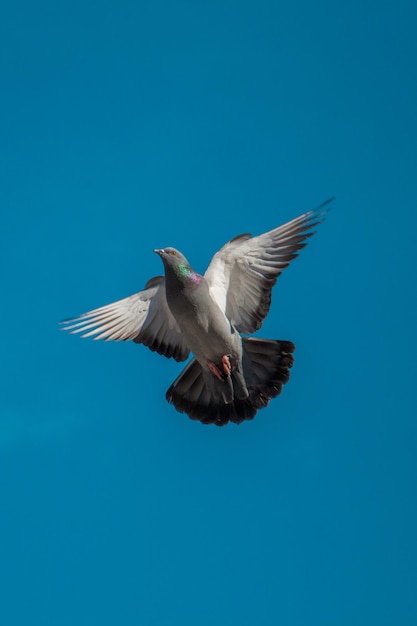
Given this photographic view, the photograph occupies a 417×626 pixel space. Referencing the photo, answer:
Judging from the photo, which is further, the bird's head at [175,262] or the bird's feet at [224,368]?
the bird's feet at [224,368]

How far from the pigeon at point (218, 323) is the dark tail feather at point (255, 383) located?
0.5 inches

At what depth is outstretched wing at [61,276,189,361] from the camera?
14.6m

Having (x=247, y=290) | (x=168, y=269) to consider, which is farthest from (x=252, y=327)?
(x=168, y=269)

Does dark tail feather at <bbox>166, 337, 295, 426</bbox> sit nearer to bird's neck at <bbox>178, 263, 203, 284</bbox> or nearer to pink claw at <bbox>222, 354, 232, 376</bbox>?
pink claw at <bbox>222, 354, 232, 376</bbox>

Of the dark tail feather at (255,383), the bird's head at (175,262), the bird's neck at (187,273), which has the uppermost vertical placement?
the bird's head at (175,262)

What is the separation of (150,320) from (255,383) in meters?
1.61

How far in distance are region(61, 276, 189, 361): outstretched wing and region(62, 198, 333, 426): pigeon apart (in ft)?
0.04

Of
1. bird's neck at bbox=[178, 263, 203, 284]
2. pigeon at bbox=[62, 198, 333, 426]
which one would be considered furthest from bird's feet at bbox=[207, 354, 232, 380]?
bird's neck at bbox=[178, 263, 203, 284]

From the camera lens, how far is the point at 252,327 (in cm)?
1417

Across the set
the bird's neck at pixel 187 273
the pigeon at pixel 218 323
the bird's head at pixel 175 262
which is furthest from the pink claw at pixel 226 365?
the bird's head at pixel 175 262

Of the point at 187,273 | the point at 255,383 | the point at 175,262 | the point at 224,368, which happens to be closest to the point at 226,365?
the point at 224,368

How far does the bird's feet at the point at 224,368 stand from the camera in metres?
13.9

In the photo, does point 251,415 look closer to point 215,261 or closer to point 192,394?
point 192,394

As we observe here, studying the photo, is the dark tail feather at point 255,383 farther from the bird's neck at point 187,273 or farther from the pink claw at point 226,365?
the bird's neck at point 187,273
